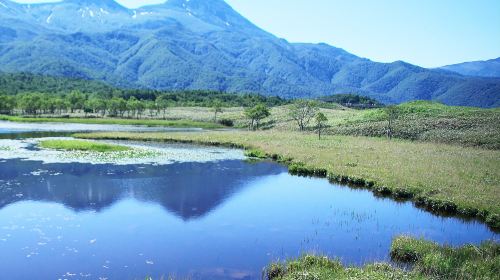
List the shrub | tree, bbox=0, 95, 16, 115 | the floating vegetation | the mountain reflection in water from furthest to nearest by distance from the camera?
tree, bbox=0, 95, 16, 115 → the shrub → the floating vegetation → the mountain reflection in water

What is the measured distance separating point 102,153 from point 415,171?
143 feet

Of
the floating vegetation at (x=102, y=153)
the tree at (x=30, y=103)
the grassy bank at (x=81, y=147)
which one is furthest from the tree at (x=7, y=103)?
the grassy bank at (x=81, y=147)

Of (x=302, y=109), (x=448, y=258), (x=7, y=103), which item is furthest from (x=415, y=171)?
(x=7, y=103)

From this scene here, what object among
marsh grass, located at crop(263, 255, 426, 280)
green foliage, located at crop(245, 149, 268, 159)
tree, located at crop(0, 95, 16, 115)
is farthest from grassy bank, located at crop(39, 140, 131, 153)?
tree, located at crop(0, 95, 16, 115)

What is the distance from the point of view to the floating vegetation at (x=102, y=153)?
5998 centimetres

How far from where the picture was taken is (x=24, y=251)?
80.9ft

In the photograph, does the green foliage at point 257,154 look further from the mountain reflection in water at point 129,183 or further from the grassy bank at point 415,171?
the mountain reflection in water at point 129,183

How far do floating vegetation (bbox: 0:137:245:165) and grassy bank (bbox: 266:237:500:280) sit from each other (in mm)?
40827

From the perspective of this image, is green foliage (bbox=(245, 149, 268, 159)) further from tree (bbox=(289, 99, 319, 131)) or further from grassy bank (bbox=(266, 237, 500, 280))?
tree (bbox=(289, 99, 319, 131))

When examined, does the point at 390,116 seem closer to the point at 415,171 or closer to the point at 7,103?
the point at 415,171

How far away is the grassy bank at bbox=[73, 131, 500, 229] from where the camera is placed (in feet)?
120

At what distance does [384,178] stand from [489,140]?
45.7 meters

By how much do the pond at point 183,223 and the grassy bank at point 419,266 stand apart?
144 cm

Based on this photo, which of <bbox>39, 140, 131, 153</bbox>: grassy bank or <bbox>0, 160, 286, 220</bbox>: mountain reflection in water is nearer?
<bbox>0, 160, 286, 220</bbox>: mountain reflection in water
